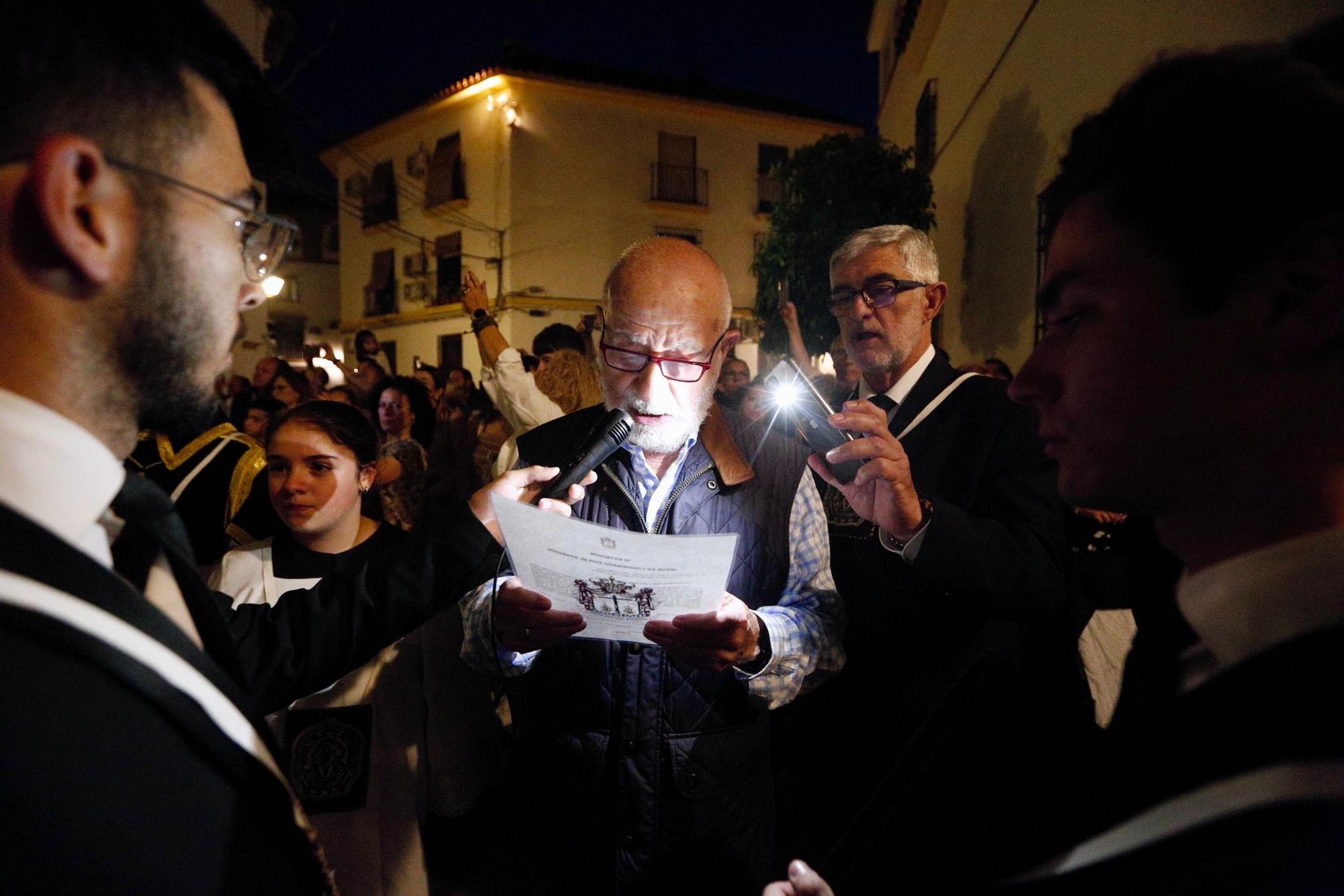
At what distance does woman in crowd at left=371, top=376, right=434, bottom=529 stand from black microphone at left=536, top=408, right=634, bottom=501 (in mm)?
2369

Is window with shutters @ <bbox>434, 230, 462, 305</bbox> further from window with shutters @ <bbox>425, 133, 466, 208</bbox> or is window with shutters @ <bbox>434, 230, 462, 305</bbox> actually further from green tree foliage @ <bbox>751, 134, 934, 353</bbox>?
green tree foliage @ <bbox>751, 134, 934, 353</bbox>

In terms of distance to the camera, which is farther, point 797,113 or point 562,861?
point 797,113

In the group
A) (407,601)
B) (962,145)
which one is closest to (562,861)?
(407,601)

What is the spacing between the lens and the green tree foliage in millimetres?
8414

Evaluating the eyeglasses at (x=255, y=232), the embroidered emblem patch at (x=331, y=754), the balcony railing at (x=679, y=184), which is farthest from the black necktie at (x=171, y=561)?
the balcony railing at (x=679, y=184)

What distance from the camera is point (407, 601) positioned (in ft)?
5.25

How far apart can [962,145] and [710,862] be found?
894 centimetres

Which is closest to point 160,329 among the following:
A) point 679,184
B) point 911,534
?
point 911,534

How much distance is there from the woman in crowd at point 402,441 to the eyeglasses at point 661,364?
7.31ft

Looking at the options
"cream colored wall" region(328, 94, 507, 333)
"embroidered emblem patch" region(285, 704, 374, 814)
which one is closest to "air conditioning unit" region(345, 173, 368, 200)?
"cream colored wall" region(328, 94, 507, 333)

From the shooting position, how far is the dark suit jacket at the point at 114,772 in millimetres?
698

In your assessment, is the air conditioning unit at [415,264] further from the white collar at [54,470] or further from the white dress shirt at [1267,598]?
the white dress shirt at [1267,598]

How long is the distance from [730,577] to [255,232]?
4.53 ft

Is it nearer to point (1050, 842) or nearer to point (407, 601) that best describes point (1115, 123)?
point (1050, 842)
